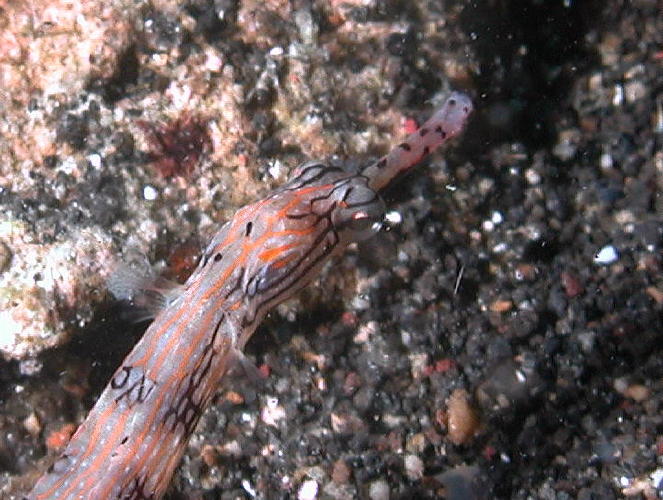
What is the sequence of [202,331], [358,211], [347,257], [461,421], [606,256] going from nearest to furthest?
[202,331]
[358,211]
[461,421]
[347,257]
[606,256]

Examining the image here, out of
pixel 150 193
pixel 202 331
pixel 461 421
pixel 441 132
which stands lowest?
pixel 461 421

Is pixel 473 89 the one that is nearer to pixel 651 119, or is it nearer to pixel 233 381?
pixel 651 119

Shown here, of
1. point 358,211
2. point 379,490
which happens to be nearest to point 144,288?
point 358,211

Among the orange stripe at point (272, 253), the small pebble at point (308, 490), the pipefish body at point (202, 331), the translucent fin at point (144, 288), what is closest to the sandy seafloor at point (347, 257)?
the small pebble at point (308, 490)

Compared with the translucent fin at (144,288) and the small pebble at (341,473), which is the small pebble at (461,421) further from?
the translucent fin at (144,288)

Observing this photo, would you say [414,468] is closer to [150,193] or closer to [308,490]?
[308,490]

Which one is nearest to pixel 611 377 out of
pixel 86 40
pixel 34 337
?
pixel 34 337

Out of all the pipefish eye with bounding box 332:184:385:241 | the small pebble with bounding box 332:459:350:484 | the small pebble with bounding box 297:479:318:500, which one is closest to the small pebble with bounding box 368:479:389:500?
the small pebble with bounding box 332:459:350:484
